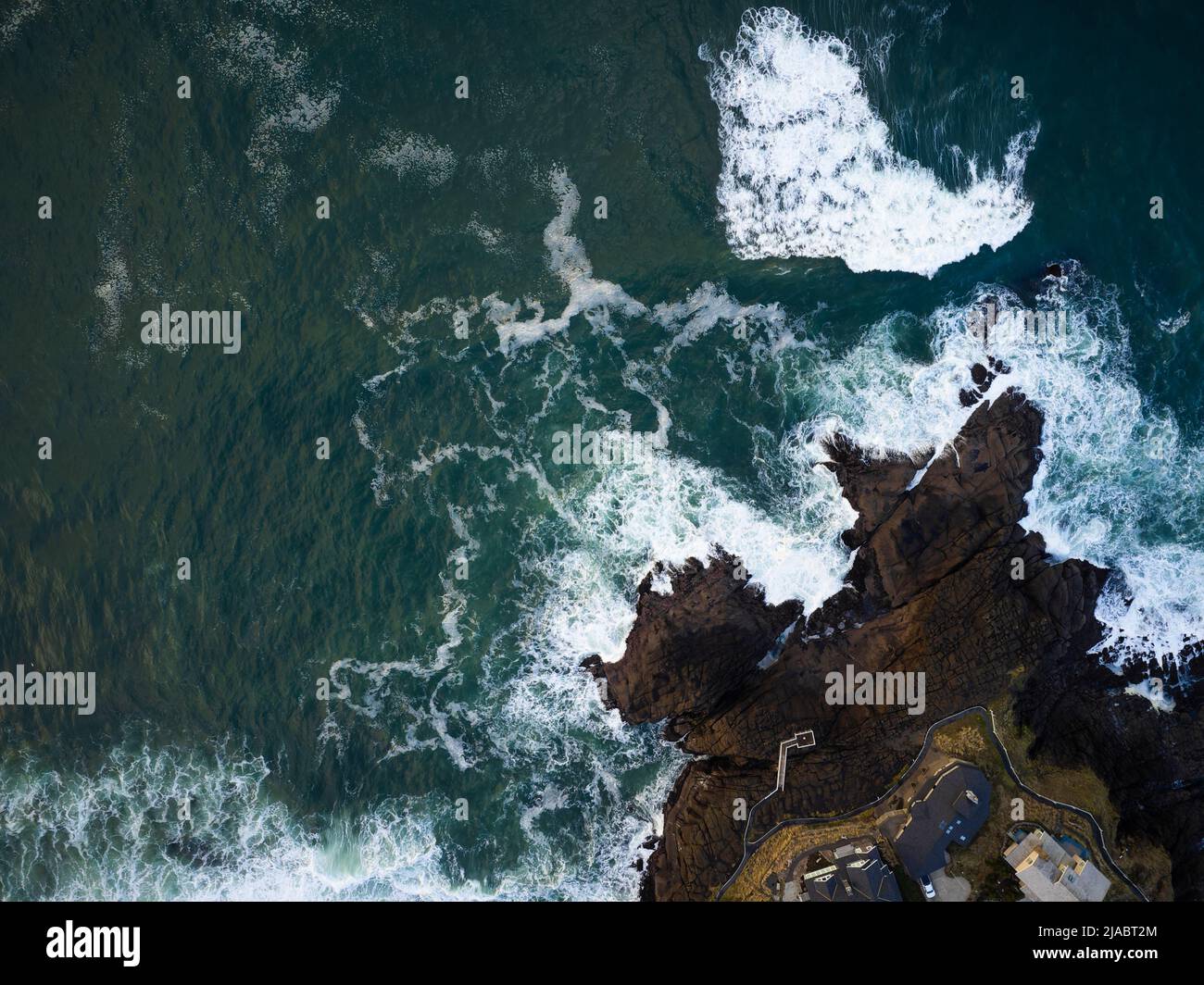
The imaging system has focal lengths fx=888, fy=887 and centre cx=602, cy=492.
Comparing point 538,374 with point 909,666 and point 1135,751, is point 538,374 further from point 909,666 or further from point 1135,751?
point 1135,751

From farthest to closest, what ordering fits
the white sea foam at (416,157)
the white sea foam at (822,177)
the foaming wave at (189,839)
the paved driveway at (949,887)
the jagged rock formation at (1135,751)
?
1. the white sea foam at (416,157)
2. the white sea foam at (822,177)
3. the foaming wave at (189,839)
4. the jagged rock formation at (1135,751)
5. the paved driveway at (949,887)

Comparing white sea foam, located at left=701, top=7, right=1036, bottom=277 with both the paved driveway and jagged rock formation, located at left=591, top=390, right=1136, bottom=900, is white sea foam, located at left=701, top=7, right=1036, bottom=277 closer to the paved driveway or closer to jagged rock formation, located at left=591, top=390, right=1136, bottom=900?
jagged rock formation, located at left=591, top=390, right=1136, bottom=900

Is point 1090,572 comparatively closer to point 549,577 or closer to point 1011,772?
point 1011,772

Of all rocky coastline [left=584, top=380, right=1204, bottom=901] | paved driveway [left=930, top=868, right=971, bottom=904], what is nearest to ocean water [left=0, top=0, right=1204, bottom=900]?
rocky coastline [left=584, top=380, right=1204, bottom=901]

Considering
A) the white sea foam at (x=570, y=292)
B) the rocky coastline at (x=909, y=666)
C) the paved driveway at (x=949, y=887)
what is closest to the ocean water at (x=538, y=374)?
the white sea foam at (x=570, y=292)

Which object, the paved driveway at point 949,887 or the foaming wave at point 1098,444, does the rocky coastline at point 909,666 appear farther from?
the paved driveway at point 949,887

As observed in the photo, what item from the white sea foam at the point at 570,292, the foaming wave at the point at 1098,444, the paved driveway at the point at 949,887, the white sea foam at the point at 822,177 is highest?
the white sea foam at the point at 822,177
